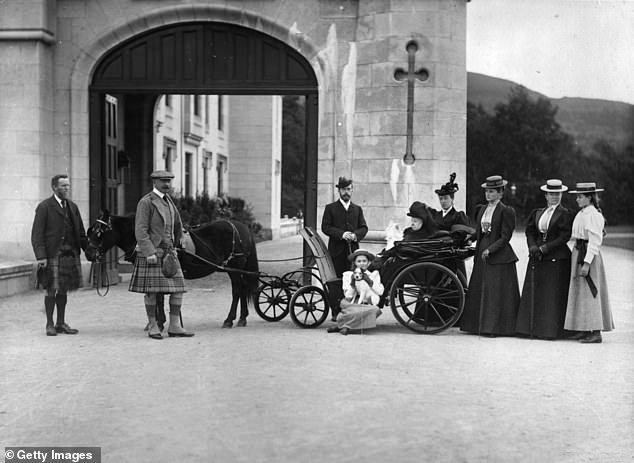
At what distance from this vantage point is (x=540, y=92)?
52.5 meters

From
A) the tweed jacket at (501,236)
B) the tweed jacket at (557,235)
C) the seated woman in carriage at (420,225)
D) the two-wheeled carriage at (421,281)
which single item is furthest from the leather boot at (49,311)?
the tweed jacket at (557,235)

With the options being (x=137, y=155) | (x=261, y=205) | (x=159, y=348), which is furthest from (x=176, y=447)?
(x=261, y=205)

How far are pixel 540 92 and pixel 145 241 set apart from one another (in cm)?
4762

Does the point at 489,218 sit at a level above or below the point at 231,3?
below

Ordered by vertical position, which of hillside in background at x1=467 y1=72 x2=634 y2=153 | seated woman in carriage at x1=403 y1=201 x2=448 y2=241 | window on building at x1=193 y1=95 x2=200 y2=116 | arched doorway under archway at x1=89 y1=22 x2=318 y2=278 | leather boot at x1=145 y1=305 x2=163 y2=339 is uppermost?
hillside in background at x1=467 y1=72 x2=634 y2=153

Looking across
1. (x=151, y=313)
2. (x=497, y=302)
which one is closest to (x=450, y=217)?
(x=497, y=302)

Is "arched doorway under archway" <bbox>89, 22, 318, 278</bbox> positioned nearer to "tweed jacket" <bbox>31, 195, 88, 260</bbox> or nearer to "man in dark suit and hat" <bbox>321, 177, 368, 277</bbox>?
"man in dark suit and hat" <bbox>321, 177, 368, 277</bbox>

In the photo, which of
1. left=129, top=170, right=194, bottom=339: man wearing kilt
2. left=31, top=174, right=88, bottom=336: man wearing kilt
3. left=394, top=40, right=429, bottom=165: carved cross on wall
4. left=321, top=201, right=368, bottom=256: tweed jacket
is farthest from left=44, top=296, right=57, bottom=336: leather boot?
left=394, top=40, right=429, bottom=165: carved cross on wall

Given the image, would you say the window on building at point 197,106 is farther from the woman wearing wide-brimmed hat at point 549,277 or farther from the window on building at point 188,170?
the woman wearing wide-brimmed hat at point 549,277

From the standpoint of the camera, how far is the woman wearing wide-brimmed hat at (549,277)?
29.7ft

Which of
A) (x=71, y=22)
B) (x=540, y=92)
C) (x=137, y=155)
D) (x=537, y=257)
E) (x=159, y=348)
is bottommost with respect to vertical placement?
(x=159, y=348)

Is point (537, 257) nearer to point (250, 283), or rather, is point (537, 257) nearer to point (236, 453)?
point (250, 283)

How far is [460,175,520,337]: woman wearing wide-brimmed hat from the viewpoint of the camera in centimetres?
921

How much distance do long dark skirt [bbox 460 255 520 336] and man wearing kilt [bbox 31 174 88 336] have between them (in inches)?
184
